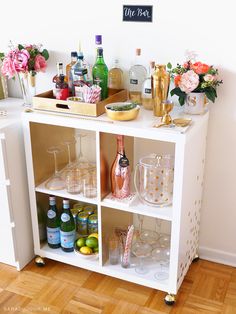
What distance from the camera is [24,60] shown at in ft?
6.76

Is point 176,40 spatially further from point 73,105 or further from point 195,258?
point 195,258

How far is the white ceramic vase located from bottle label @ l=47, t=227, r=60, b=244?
0.90 metres

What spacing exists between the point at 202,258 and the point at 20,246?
969mm

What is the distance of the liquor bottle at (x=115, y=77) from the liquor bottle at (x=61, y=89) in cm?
24

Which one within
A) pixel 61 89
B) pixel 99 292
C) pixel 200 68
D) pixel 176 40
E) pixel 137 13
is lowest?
pixel 99 292

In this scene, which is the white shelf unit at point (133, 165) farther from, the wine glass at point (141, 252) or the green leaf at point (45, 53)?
the green leaf at point (45, 53)

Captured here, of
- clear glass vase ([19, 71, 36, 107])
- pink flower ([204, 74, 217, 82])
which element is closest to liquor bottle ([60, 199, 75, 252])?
clear glass vase ([19, 71, 36, 107])

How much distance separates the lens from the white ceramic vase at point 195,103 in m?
1.83

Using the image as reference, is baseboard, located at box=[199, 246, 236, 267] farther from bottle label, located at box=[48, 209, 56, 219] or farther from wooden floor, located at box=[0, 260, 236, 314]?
bottle label, located at box=[48, 209, 56, 219]

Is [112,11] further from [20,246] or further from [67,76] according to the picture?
[20,246]

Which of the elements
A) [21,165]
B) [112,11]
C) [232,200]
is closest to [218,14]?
[112,11]

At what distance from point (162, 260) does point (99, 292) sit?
346 millimetres

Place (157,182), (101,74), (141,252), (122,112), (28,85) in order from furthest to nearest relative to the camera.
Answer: (28,85)
(141,252)
(101,74)
(157,182)
(122,112)

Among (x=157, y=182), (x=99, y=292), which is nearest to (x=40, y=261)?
(x=99, y=292)
